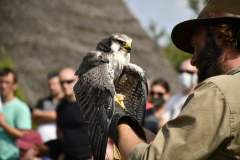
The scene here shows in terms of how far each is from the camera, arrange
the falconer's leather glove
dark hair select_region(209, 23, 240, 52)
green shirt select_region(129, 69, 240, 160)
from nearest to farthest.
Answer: green shirt select_region(129, 69, 240, 160), dark hair select_region(209, 23, 240, 52), the falconer's leather glove

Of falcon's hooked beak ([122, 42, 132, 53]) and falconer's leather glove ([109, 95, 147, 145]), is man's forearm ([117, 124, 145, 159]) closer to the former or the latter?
falconer's leather glove ([109, 95, 147, 145])

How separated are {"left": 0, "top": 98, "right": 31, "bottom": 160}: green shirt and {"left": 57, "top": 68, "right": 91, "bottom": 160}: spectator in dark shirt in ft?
1.97

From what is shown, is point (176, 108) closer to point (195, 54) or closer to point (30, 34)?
point (195, 54)

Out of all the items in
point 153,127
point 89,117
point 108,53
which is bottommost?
point 153,127

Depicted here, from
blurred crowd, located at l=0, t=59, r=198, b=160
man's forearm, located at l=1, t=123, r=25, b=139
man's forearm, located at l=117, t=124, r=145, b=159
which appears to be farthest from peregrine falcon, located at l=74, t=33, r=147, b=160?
man's forearm, located at l=1, t=123, r=25, b=139

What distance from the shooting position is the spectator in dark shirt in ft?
27.5

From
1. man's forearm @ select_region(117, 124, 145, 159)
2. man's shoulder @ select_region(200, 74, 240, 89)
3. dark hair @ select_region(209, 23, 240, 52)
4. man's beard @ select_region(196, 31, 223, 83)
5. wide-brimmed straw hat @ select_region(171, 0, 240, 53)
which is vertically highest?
wide-brimmed straw hat @ select_region(171, 0, 240, 53)

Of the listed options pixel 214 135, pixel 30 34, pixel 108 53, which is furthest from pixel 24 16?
pixel 214 135

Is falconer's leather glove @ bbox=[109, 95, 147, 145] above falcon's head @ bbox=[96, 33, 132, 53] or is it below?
below

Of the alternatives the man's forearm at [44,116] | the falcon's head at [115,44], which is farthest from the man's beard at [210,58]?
the man's forearm at [44,116]

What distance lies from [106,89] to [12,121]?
217 inches

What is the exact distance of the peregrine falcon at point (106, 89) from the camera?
3.79 meters

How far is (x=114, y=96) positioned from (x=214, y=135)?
753 mm

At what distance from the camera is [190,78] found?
8.41 meters
